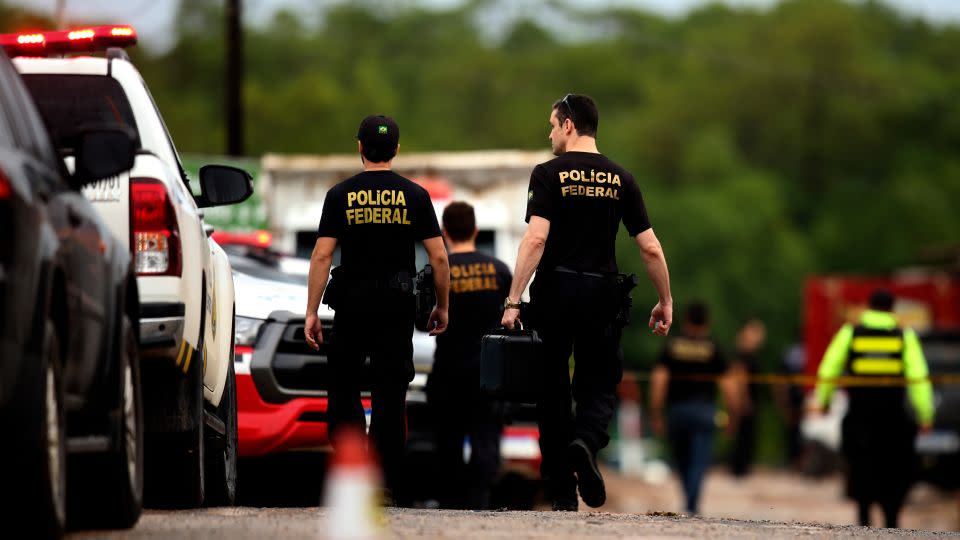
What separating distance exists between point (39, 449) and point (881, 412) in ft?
34.8

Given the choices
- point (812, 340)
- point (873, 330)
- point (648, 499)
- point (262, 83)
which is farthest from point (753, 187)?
point (873, 330)

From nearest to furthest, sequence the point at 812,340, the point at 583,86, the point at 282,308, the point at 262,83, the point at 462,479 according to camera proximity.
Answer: the point at 282,308 → the point at 462,479 → the point at 812,340 → the point at 262,83 → the point at 583,86

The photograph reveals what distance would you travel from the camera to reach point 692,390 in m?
18.2

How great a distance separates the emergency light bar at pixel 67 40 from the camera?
352 inches

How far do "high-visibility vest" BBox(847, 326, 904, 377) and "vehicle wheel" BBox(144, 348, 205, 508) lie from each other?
763cm

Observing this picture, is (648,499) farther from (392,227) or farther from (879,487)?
(392,227)

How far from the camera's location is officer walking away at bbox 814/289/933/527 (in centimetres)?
1594

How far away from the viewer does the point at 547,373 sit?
10172 mm

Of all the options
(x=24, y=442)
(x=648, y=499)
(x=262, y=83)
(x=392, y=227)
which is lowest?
(x=648, y=499)

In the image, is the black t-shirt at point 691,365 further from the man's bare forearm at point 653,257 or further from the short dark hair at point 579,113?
the short dark hair at point 579,113

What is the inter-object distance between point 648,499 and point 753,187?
6507cm

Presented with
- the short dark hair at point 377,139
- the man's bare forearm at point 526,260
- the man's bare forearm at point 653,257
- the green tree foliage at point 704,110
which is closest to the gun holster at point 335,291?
the short dark hair at point 377,139

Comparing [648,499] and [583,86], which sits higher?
[583,86]

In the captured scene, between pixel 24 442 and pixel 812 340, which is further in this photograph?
pixel 812 340
